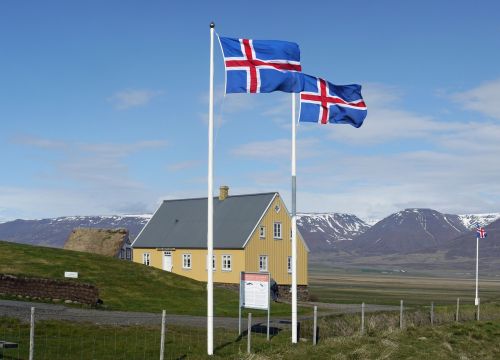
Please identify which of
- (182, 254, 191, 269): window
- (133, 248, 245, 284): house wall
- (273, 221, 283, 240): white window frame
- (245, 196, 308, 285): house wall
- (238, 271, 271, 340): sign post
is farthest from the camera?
(182, 254, 191, 269): window

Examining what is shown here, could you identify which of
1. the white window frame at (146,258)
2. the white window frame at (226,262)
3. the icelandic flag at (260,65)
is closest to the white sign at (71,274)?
the white window frame at (226,262)

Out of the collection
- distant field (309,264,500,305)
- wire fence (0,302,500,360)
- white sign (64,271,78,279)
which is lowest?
distant field (309,264,500,305)

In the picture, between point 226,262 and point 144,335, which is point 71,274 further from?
point 144,335

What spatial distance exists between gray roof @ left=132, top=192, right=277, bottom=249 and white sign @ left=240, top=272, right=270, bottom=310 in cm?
3770

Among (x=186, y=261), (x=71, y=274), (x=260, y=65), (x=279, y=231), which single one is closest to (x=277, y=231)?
(x=279, y=231)

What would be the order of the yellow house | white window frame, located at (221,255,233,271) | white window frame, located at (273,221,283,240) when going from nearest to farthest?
the yellow house
white window frame, located at (221,255,233,271)
white window frame, located at (273,221,283,240)

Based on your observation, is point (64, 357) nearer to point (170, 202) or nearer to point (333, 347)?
point (333, 347)

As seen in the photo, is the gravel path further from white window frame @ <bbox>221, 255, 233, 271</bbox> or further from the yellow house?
white window frame @ <bbox>221, 255, 233, 271</bbox>

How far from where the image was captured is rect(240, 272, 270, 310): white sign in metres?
24.1

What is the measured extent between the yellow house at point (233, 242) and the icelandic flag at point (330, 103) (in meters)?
36.9

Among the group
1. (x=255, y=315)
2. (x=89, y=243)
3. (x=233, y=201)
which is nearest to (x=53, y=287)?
(x=255, y=315)

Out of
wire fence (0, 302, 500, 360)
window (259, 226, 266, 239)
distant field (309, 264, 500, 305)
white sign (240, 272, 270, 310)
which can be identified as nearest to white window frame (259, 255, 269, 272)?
window (259, 226, 266, 239)

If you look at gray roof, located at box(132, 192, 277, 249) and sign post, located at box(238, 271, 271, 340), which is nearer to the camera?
sign post, located at box(238, 271, 271, 340)

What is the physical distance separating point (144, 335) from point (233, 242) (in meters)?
36.5
